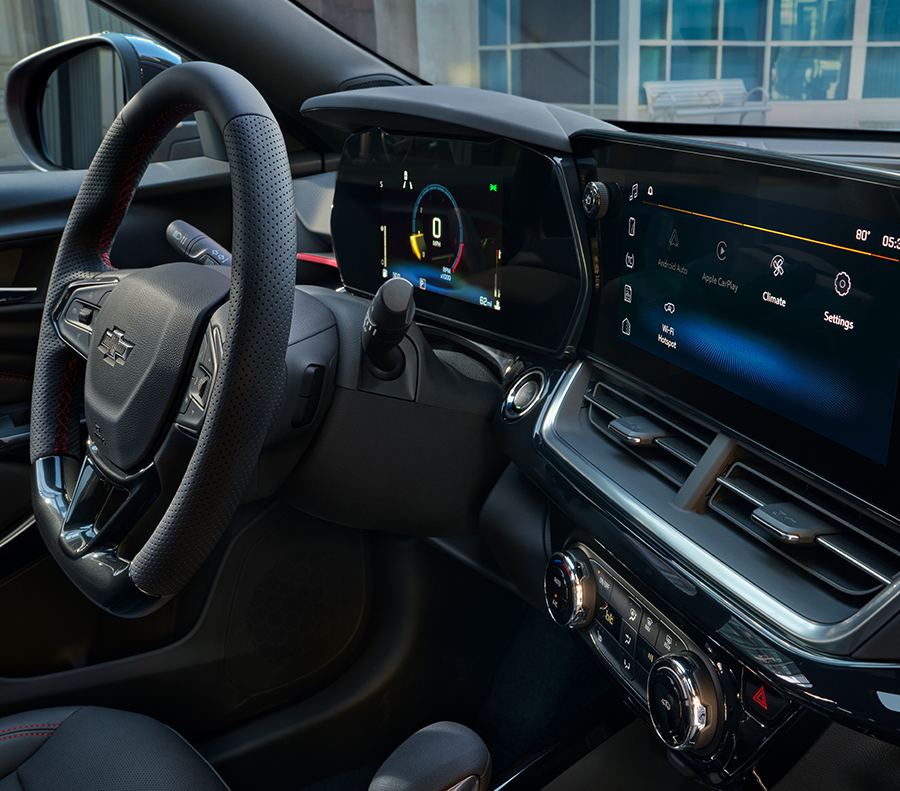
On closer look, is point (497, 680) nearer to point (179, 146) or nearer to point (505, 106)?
point (505, 106)

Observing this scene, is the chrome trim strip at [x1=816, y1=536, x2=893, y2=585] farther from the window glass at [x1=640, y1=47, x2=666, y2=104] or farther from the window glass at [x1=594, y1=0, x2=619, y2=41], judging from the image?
the window glass at [x1=594, y1=0, x2=619, y2=41]

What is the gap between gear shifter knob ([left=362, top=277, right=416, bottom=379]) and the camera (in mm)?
826

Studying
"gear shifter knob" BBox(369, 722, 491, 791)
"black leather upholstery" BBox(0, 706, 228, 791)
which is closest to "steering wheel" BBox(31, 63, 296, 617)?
"black leather upholstery" BBox(0, 706, 228, 791)

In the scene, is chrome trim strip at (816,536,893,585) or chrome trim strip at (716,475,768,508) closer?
chrome trim strip at (816,536,893,585)

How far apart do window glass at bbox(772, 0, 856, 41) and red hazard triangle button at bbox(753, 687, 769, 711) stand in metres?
0.91

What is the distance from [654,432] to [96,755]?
0.77 meters

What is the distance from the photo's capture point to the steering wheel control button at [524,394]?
99 cm

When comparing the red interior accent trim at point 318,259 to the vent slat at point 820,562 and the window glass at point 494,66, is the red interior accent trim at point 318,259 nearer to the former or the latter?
the window glass at point 494,66

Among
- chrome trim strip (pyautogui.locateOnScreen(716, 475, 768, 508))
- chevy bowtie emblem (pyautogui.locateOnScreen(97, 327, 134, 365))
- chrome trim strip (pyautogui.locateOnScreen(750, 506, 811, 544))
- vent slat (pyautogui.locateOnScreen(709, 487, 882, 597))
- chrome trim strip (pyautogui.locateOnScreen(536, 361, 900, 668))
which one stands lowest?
chrome trim strip (pyautogui.locateOnScreen(536, 361, 900, 668))

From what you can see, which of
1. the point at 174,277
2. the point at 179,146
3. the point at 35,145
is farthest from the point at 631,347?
the point at 35,145

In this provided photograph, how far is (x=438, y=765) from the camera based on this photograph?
0.94 m

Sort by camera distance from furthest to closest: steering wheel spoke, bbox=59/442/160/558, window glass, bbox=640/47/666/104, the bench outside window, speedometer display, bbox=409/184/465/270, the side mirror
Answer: the side mirror
window glass, bbox=640/47/666/104
the bench outside window
speedometer display, bbox=409/184/465/270
steering wheel spoke, bbox=59/442/160/558

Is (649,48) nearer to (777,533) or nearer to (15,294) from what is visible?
(777,533)

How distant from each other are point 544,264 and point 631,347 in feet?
0.56
